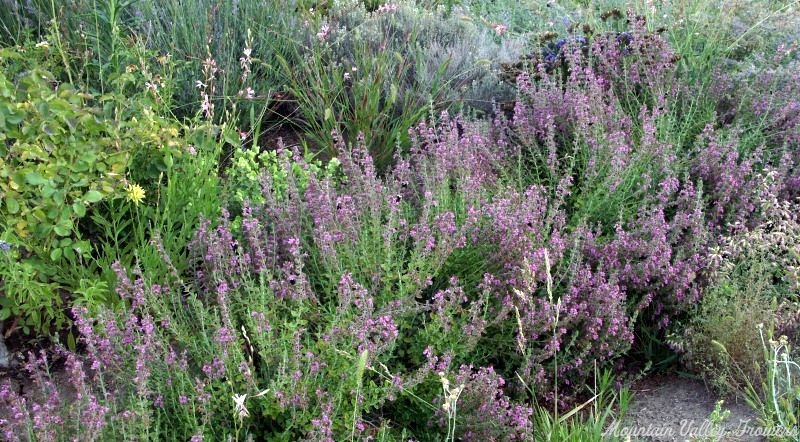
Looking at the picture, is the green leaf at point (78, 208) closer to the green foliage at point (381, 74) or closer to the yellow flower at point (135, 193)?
the yellow flower at point (135, 193)

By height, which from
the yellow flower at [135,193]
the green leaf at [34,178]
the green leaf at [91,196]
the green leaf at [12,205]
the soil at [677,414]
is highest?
the green leaf at [34,178]

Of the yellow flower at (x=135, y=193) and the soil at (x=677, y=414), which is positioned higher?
the yellow flower at (x=135, y=193)

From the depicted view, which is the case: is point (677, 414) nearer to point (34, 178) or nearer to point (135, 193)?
point (135, 193)

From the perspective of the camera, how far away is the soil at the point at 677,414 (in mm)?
2748

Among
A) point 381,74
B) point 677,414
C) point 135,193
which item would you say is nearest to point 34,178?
point 135,193

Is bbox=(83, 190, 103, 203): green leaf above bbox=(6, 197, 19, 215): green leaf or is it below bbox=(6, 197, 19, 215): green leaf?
above

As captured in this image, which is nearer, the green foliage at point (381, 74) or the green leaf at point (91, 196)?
the green leaf at point (91, 196)

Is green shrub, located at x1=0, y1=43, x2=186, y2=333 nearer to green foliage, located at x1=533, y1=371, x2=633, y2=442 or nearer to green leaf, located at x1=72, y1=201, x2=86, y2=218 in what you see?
green leaf, located at x1=72, y1=201, x2=86, y2=218

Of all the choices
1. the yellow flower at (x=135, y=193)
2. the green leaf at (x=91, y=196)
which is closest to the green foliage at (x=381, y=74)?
the yellow flower at (x=135, y=193)

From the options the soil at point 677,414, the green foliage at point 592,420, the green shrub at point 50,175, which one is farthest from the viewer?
the green shrub at point 50,175

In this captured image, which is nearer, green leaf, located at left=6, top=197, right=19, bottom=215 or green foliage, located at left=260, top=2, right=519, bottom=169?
green leaf, located at left=6, top=197, right=19, bottom=215

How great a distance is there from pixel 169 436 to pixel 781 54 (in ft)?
11.7

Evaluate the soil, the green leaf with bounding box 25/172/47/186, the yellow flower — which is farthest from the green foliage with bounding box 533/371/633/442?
the green leaf with bounding box 25/172/47/186

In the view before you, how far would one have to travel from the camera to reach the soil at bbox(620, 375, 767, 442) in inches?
108
